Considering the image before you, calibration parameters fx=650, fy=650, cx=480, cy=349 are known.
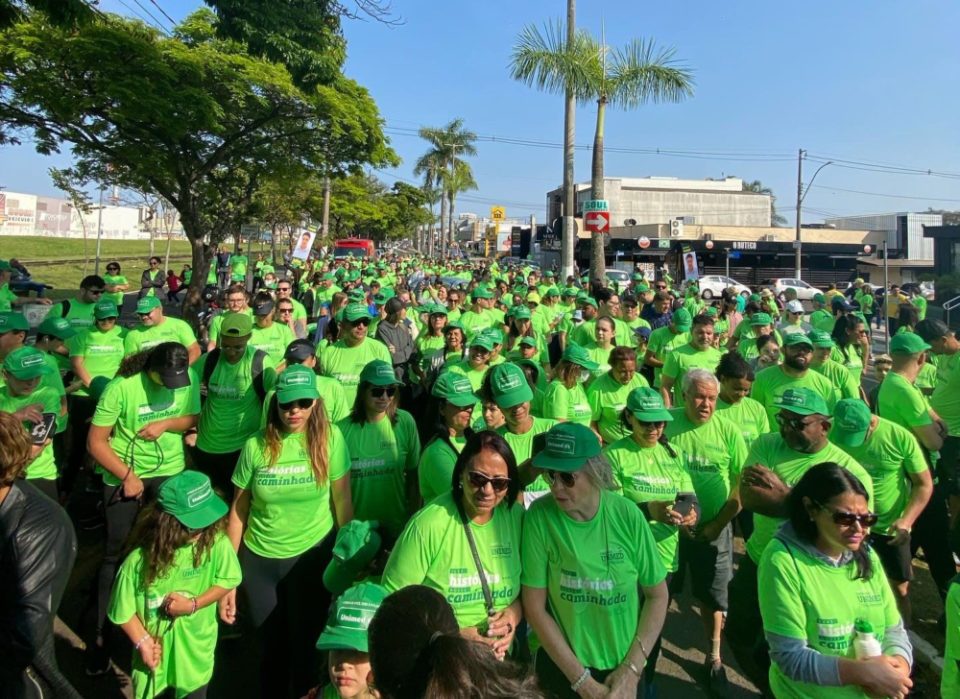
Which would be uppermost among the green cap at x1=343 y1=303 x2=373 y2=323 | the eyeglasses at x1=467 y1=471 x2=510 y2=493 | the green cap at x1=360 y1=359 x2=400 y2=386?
the green cap at x1=343 y1=303 x2=373 y2=323

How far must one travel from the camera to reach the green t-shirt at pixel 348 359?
17.5 ft

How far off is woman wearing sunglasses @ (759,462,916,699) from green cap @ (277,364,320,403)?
2246 millimetres

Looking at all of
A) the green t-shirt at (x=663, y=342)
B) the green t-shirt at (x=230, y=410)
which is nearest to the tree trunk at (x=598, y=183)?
the green t-shirt at (x=663, y=342)

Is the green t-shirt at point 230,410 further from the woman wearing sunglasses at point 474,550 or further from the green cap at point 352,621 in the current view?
the green cap at point 352,621

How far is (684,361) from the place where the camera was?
611cm

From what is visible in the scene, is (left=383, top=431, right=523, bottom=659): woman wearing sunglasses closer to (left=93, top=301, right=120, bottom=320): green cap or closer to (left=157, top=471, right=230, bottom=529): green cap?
(left=157, top=471, right=230, bottom=529): green cap

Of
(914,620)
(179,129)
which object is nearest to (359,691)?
(914,620)

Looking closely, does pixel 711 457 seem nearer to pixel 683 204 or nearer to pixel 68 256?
pixel 68 256

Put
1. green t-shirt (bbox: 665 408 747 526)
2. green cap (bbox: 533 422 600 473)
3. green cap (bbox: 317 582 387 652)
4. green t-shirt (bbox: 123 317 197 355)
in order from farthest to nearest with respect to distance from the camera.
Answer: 1. green t-shirt (bbox: 123 317 197 355)
2. green t-shirt (bbox: 665 408 747 526)
3. green cap (bbox: 533 422 600 473)
4. green cap (bbox: 317 582 387 652)

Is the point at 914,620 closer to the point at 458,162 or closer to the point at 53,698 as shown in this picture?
the point at 53,698

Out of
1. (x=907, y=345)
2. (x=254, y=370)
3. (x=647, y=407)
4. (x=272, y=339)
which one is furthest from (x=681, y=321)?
(x=254, y=370)

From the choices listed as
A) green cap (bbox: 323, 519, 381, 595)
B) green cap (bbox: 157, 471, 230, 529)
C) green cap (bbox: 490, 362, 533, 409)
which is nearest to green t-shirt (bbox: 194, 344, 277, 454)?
green cap (bbox: 157, 471, 230, 529)

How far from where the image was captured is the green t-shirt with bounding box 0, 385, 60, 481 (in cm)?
404

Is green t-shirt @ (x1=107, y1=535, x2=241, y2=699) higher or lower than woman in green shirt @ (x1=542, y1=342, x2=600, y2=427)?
lower
